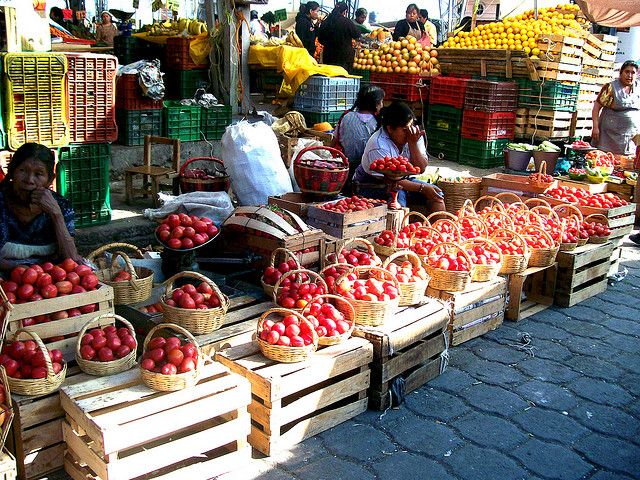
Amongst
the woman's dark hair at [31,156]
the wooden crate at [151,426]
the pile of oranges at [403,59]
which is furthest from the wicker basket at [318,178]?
the pile of oranges at [403,59]

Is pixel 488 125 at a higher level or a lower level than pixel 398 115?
lower

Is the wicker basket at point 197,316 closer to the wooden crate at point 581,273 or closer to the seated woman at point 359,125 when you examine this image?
the wooden crate at point 581,273

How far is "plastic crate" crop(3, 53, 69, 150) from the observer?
5.98 m

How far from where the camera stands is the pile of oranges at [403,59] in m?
11.9

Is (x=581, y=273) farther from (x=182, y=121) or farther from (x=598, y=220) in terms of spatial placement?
(x=182, y=121)

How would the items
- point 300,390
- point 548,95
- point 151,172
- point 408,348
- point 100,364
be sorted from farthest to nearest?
point 548,95 < point 151,172 < point 408,348 < point 300,390 < point 100,364

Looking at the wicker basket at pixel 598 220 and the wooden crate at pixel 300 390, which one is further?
the wicker basket at pixel 598 220

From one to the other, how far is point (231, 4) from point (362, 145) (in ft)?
15.5

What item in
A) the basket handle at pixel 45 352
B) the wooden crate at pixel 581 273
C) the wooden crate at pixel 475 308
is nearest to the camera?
the basket handle at pixel 45 352

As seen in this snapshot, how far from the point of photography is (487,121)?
427 inches

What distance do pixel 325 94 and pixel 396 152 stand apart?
13.9ft

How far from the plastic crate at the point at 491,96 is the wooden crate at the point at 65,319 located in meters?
8.46

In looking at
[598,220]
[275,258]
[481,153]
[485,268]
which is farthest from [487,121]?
[275,258]

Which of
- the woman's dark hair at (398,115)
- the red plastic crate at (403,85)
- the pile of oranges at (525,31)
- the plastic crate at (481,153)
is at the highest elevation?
the pile of oranges at (525,31)
